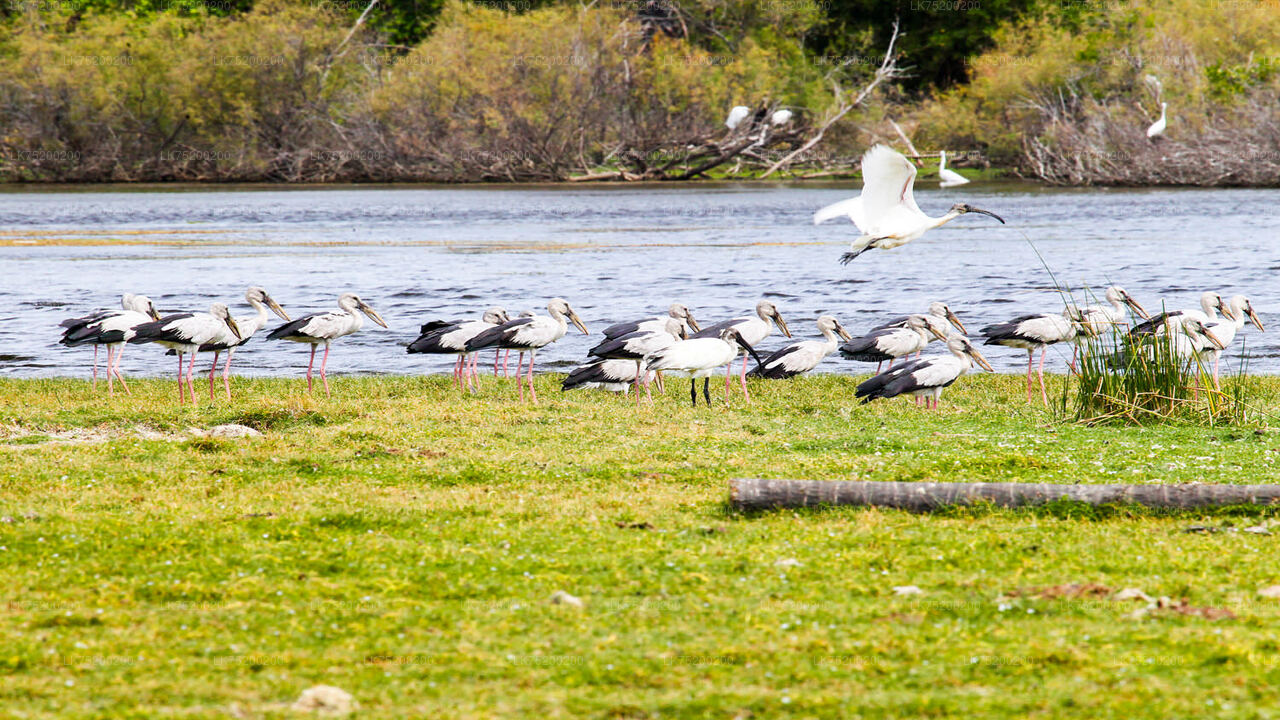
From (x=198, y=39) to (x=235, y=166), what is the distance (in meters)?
6.13

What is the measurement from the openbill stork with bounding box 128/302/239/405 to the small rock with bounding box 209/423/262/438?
86.4 inches

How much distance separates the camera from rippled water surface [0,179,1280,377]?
2245 centimetres

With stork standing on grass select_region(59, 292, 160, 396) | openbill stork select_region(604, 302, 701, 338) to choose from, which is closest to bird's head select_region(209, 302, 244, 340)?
stork standing on grass select_region(59, 292, 160, 396)

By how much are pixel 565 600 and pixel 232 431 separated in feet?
20.1

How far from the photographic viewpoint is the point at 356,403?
13.0m

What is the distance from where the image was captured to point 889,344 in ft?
48.3

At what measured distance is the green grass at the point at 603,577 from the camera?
4.98 metres

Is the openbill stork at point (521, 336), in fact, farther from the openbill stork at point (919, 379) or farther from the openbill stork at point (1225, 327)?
the openbill stork at point (1225, 327)

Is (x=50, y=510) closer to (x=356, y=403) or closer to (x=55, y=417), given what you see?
(x=55, y=417)

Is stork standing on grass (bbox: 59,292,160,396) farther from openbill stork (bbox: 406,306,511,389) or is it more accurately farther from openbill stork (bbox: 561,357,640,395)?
openbill stork (bbox: 561,357,640,395)

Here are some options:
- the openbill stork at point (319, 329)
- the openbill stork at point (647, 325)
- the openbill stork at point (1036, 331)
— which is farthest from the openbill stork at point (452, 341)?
the openbill stork at point (1036, 331)

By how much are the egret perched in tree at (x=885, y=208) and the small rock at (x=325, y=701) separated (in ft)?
33.3

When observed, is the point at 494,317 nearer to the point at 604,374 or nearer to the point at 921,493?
the point at 604,374

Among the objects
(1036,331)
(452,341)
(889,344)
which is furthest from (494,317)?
(1036,331)
